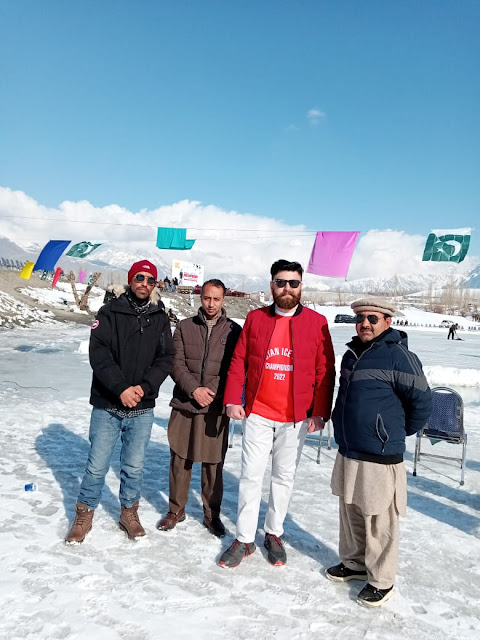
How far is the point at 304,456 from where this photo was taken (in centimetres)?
553

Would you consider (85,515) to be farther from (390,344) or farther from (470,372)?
(470,372)

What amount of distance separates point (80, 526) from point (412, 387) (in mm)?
2469

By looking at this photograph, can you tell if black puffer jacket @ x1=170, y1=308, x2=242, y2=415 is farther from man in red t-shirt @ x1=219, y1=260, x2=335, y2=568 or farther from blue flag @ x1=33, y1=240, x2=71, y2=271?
blue flag @ x1=33, y1=240, x2=71, y2=271

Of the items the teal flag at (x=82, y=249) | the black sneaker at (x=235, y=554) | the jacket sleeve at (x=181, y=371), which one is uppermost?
the teal flag at (x=82, y=249)

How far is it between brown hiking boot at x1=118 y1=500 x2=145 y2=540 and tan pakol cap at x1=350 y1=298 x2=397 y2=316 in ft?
7.16

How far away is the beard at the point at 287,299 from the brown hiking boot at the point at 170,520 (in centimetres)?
186

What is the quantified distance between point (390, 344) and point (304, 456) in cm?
329

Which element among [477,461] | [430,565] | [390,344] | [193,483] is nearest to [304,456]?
[193,483]

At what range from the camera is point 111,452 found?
3172 millimetres

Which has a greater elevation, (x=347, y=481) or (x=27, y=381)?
(x=347, y=481)

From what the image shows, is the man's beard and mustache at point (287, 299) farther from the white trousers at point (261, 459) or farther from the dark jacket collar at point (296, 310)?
the white trousers at point (261, 459)

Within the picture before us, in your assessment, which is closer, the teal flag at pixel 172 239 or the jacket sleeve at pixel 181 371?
the jacket sleeve at pixel 181 371

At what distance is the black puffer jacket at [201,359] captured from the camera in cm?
334

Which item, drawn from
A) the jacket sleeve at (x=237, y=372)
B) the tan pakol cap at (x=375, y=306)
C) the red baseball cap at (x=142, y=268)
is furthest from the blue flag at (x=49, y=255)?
the tan pakol cap at (x=375, y=306)
